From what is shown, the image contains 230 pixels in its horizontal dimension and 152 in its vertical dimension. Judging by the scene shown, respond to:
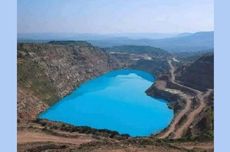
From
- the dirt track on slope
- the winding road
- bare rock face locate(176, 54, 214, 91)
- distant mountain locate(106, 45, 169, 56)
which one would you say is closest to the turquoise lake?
the winding road

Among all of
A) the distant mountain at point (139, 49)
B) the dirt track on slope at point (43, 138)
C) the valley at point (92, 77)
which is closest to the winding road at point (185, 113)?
the valley at point (92, 77)

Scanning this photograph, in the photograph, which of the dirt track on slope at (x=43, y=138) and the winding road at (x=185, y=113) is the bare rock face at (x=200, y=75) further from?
the dirt track on slope at (x=43, y=138)

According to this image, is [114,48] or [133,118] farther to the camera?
[114,48]

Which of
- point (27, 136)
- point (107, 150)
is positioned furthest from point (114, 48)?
point (107, 150)

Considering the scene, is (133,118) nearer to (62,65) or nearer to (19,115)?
(19,115)

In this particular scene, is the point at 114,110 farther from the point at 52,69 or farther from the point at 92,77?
the point at 92,77
